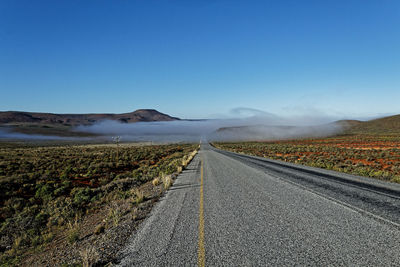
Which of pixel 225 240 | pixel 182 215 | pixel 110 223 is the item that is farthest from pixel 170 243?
pixel 110 223

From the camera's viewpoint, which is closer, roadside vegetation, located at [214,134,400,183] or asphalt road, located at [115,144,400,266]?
asphalt road, located at [115,144,400,266]

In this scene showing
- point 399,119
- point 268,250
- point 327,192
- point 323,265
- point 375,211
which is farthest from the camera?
point 399,119

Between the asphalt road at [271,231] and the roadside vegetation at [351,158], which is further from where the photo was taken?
the roadside vegetation at [351,158]

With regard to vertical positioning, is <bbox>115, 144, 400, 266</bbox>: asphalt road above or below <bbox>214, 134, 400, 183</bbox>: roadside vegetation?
above

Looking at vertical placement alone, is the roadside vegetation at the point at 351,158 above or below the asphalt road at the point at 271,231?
below

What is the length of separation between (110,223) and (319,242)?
→ 5.99 meters

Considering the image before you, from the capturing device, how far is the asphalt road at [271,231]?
4.08 meters

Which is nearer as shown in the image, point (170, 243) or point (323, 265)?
point (323, 265)

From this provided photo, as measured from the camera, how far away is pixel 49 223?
8461mm

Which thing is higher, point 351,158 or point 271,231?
point 271,231

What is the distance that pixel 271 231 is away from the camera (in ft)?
17.2

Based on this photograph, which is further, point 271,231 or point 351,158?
point 351,158

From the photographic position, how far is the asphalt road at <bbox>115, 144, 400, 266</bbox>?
4.08 meters

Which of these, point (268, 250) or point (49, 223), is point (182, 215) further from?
point (49, 223)
